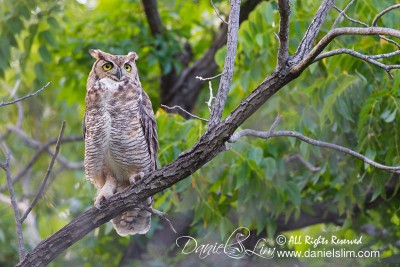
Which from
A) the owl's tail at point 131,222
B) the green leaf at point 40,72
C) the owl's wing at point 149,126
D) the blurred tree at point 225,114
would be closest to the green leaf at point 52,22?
the blurred tree at point 225,114

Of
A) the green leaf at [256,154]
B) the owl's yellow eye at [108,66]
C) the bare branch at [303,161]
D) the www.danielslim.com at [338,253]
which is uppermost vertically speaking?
the owl's yellow eye at [108,66]

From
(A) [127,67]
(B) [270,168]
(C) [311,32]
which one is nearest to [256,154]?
(B) [270,168]

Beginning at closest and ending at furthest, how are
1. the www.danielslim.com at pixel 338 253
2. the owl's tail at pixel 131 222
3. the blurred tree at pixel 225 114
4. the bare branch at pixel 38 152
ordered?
1. the owl's tail at pixel 131 222
2. the blurred tree at pixel 225 114
3. the www.danielslim.com at pixel 338 253
4. the bare branch at pixel 38 152

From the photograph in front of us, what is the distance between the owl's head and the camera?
4.07 meters

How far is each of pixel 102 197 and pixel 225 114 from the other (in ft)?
7.00

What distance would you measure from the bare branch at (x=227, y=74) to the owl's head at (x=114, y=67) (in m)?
1.21

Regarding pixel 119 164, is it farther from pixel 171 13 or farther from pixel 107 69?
pixel 171 13

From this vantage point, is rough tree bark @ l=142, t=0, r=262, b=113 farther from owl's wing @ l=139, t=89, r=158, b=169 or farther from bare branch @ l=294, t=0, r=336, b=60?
bare branch @ l=294, t=0, r=336, b=60

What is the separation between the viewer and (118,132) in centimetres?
391

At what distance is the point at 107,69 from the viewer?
4.10m

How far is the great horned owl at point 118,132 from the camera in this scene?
155 inches

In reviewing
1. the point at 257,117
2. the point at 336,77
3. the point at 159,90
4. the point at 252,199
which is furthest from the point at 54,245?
the point at 159,90

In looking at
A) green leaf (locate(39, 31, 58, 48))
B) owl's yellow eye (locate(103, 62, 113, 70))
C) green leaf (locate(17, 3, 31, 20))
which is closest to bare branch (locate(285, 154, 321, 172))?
owl's yellow eye (locate(103, 62, 113, 70))

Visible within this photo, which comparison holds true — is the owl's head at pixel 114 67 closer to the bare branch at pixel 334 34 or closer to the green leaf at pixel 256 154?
the green leaf at pixel 256 154
